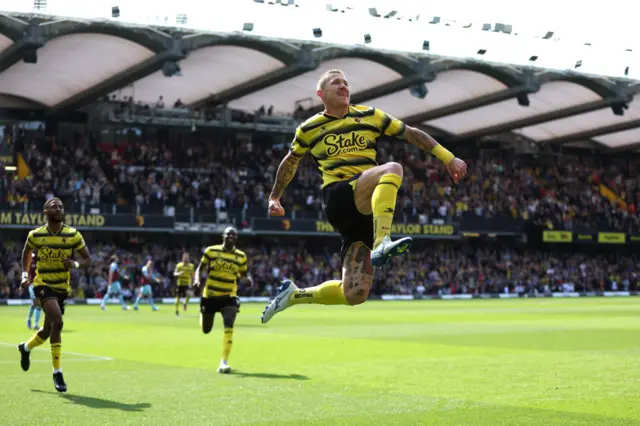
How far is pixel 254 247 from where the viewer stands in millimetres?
51188

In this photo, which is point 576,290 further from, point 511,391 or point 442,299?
point 511,391

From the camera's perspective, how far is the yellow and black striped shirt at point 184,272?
107 feet

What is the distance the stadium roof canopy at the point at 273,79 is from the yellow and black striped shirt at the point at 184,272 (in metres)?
10.2

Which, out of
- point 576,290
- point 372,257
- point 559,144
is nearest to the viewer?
point 372,257

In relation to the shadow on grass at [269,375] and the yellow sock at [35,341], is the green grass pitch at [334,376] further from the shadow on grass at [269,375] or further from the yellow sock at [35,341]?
the yellow sock at [35,341]

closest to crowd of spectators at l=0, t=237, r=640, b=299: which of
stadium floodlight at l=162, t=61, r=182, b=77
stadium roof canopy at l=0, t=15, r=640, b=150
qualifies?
stadium roof canopy at l=0, t=15, r=640, b=150

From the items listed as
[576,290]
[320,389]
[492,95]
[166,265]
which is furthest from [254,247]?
[320,389]

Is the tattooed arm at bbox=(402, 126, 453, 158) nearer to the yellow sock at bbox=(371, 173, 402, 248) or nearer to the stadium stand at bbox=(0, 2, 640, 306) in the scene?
the yellow sock at bbox=(371, 173, 402, 248)

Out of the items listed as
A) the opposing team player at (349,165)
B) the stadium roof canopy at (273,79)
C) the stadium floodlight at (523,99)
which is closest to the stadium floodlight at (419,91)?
the stadium roof canopy at (273,79)

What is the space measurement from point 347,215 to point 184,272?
83.4 feet

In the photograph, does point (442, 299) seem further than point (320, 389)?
Yes

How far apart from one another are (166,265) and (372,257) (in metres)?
40.7

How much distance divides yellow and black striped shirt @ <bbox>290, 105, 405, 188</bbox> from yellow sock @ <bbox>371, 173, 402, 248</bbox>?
1.57 feet

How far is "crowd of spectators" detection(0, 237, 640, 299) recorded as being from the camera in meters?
44.4
